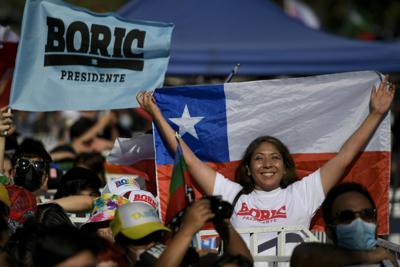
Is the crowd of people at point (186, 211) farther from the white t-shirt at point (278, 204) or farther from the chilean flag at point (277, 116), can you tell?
the chilean flag at point (277, 116)

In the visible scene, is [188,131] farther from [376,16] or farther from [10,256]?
[376,16]

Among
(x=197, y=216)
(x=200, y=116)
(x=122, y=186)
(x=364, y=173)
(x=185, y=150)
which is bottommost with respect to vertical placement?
(x=197, y=216)

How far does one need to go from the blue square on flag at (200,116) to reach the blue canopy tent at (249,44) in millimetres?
5649

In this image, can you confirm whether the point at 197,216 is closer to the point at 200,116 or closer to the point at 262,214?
the point at 262,214

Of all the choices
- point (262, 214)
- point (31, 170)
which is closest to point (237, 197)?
point (262, 214)

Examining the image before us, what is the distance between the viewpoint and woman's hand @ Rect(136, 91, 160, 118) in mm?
6790

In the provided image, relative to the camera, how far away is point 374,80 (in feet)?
22.9

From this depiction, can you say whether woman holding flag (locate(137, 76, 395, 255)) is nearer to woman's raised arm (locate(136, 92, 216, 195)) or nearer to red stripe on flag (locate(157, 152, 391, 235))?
woman's raised arm (locate(136, 92, 216, 195))

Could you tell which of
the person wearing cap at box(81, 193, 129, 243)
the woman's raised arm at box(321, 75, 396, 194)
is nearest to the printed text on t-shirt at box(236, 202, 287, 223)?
the woman's raised arm at box(321, 75, 396, 194)

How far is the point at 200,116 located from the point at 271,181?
996 millimetres

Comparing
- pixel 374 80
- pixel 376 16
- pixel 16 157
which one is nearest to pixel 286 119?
pixel 374 80

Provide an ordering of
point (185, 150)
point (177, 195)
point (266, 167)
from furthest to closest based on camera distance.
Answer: point (185, 150) → point (266, 167) → point (177, 195)

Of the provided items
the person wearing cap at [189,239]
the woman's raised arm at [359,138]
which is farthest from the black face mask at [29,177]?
the person wearing cap at [189,239]

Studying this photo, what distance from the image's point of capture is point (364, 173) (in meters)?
6.98
